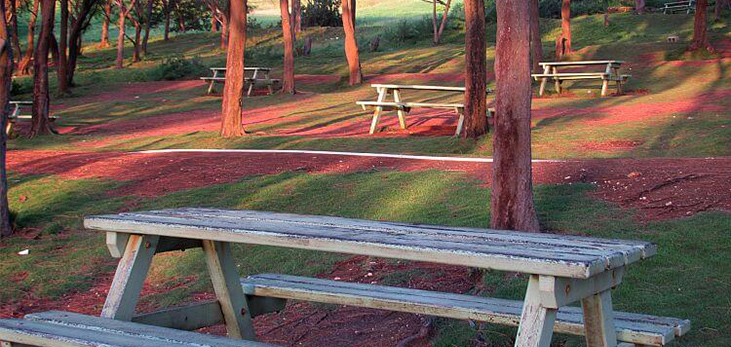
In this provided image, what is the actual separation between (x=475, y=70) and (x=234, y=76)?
5.23 m

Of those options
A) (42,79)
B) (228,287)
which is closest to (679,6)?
(42,79)

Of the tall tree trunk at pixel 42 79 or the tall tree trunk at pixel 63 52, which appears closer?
the tall tree trunk at pixel 42 79

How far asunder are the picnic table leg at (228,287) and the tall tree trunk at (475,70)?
9.79 m

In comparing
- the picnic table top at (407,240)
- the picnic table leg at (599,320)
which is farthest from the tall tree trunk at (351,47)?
the picnic table leg at (599,320)

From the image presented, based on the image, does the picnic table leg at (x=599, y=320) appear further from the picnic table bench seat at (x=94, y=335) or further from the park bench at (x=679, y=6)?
the park bench at (x=679, y=6)

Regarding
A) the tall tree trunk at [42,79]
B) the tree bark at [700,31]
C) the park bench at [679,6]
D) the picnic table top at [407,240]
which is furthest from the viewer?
the park bench at [679,6]

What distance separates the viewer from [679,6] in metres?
51.9

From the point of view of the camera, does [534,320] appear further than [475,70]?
No

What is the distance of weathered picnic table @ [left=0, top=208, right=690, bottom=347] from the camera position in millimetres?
3387

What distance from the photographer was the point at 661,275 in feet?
21.0

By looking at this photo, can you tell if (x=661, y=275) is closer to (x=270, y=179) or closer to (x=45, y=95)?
(x=270, y=179)

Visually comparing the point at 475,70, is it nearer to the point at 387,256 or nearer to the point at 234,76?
the point at 234,76

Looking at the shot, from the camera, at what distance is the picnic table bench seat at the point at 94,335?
13.3 ft

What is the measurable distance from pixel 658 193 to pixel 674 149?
4525 millimetres
